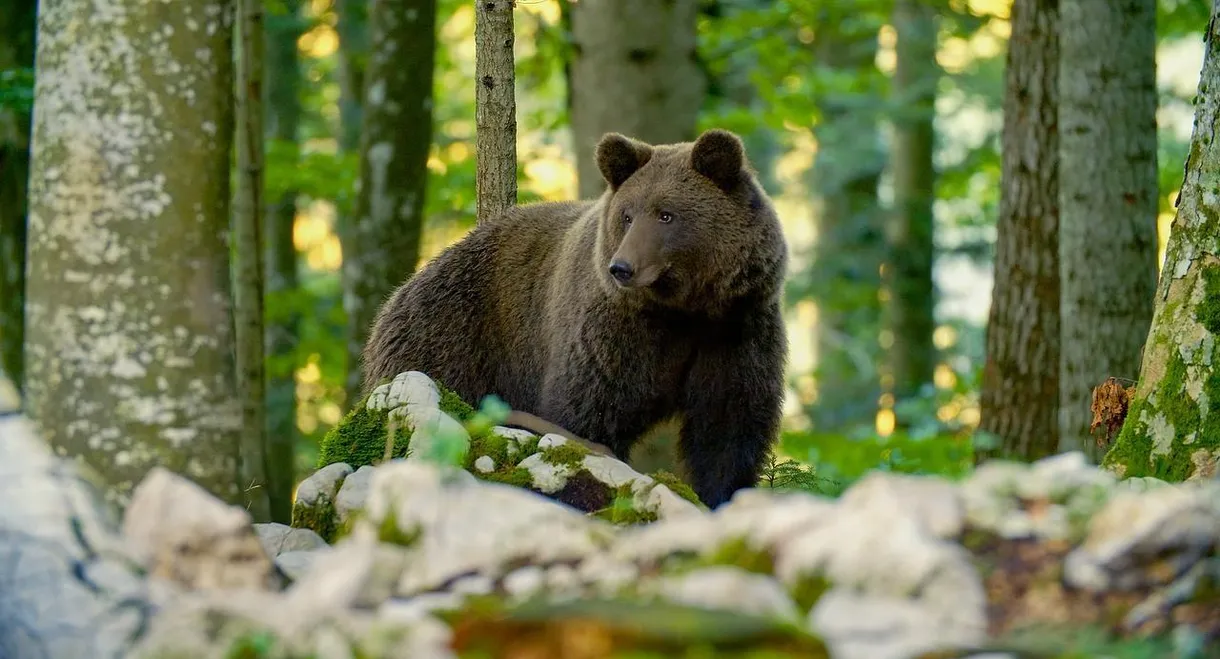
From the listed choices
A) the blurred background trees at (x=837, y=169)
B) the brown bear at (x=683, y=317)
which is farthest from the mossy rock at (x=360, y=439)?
the blurred background trees at (x=837, y=169)

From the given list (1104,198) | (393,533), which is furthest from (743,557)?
(1104,198)

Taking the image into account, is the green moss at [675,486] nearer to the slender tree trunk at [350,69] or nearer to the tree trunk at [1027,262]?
the tree trunk at [1027,262]

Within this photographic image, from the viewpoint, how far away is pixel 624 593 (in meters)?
2.95

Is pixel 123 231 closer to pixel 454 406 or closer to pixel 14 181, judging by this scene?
pixel 454 406

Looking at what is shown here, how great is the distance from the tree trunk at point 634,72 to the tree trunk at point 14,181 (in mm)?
4301

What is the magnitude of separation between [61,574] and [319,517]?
1889mm

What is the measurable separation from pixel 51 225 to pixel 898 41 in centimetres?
1383

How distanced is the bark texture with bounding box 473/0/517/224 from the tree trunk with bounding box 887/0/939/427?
9.19 meters

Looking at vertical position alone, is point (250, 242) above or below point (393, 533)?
above

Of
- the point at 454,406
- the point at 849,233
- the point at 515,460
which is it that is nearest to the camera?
the point at 515,460

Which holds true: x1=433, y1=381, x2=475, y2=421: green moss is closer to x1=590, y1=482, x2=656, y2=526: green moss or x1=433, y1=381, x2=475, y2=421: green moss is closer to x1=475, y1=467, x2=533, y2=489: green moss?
x1=475, y1=467, x2=533, y2=489: green moss

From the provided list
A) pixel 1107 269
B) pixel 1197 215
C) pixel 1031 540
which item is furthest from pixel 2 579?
pixel 1107 269

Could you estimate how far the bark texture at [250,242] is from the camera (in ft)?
29.8

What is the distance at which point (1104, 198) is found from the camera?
312 inches
